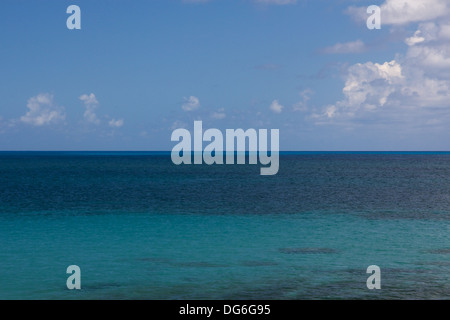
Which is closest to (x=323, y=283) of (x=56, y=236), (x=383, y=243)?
(x=383, y=243)

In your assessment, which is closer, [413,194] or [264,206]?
[264,206]

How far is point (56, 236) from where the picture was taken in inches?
1227

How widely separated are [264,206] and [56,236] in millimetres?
22483

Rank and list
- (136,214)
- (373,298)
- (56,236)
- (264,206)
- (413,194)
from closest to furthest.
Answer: (373,298) < (56,236) < (136,214) < (264,206) < (413,194)

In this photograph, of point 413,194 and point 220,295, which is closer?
point 220,295

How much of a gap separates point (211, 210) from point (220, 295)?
2601 cm

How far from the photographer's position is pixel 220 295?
62.8 ft
